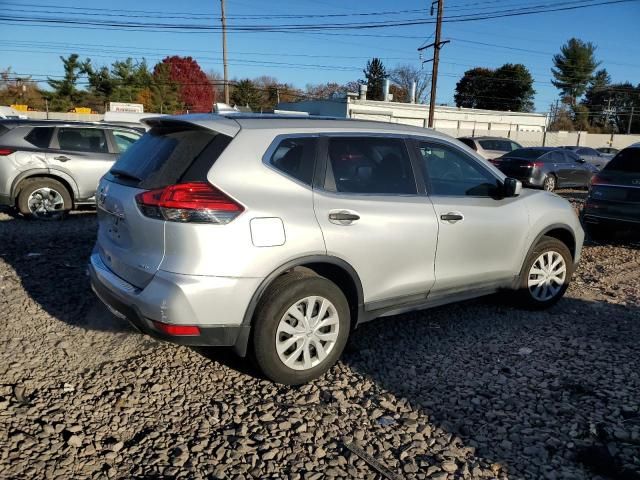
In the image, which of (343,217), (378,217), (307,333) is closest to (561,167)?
(378,217)

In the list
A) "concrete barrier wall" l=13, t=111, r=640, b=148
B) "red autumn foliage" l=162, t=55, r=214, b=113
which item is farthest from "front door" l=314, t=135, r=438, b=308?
"red autumn foliage" l=162, t=55, r=214, b=113

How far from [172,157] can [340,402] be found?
1872 millimetres

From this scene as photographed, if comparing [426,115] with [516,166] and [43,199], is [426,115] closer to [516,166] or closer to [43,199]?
[516,166]

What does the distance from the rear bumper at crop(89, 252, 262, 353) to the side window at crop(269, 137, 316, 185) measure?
0.75 metres

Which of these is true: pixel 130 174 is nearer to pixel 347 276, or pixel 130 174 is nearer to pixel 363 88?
pixel 347 276

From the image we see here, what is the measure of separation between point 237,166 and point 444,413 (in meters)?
1.97

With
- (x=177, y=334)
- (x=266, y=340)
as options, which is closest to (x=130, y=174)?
(x=177, y=334)

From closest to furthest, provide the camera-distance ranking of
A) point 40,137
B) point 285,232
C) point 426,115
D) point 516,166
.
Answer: point 285,232 < point 40,137 < point 516,166 < point 426,115

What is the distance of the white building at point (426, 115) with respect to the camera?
128ft

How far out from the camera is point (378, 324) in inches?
183

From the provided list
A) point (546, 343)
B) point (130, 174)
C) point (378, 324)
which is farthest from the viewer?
point (378, 324)

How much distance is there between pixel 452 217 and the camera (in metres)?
4.05

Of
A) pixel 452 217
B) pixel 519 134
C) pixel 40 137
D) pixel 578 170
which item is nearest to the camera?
pixel 452 217

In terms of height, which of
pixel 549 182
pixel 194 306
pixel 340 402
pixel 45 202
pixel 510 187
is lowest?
pixel 340 402
